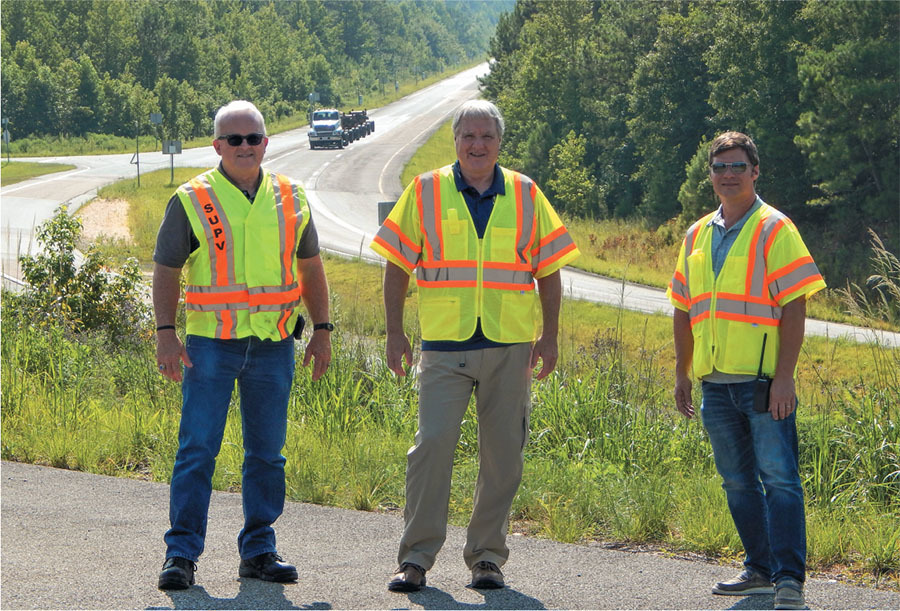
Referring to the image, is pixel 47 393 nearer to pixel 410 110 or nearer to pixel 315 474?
pixel 315 474

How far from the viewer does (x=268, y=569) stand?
482 centimetres

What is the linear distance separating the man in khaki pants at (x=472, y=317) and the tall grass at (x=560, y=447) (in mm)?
927

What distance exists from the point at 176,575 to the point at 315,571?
64 centimetres

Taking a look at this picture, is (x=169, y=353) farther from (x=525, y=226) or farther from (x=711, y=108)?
(x=711, y=108)

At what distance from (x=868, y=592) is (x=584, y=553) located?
1248mm

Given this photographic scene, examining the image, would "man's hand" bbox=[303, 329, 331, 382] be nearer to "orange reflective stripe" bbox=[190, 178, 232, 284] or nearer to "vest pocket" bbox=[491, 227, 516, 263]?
"orange reflective stripe" bbox=[190, 178, 232, 284]

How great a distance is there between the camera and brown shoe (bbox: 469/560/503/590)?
15.6 ft

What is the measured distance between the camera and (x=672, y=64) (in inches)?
1737

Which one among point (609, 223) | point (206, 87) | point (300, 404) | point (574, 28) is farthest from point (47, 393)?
point (206, 87)

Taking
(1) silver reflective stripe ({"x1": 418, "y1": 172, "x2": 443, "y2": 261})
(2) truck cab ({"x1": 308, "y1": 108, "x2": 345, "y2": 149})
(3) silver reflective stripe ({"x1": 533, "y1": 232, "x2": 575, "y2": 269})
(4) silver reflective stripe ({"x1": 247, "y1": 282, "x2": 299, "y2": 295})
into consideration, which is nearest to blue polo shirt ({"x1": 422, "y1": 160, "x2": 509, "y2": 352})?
(1) silver reflective stripe ({"x1": 418, "y1": 172, "x2": 443, "y2": 261})

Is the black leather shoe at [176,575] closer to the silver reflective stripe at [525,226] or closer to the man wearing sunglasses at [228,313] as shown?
the man wearing sunglasses at [228,313]

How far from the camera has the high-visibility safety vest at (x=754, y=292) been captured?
4.68 metres

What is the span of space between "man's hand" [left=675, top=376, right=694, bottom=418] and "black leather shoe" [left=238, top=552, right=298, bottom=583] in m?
1.86

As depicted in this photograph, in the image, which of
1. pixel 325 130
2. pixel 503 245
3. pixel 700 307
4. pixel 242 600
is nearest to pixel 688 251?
pixel 700 307
